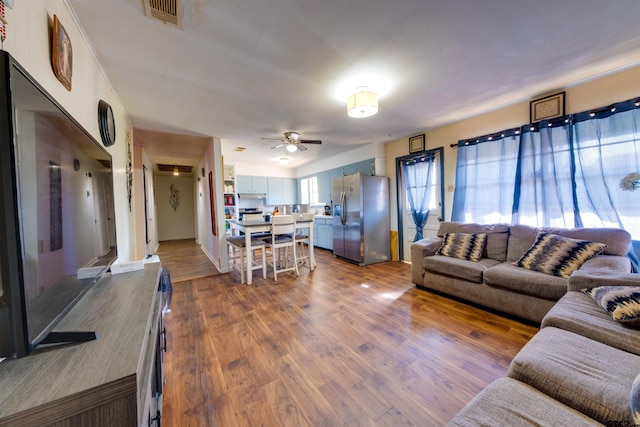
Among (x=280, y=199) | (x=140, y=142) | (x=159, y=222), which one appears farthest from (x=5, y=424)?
(x=159, y=222)

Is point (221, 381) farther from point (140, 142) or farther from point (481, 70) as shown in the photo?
point (140, 142)

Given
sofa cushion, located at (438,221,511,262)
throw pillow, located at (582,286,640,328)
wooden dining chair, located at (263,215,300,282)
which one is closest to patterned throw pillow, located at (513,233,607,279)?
sofa cushion, located at (438,221,511,262)

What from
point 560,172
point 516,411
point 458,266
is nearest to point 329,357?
point 516,411

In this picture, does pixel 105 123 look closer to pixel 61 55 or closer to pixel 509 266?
pixel 61 55

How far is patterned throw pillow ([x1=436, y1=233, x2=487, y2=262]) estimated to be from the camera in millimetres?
2734

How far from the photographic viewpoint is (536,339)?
4.01 feet

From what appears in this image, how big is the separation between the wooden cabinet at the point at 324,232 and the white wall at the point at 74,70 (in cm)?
374

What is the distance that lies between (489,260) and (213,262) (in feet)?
15.3

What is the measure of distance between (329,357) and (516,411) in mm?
1208

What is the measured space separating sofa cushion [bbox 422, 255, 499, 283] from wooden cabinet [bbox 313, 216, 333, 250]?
273cm

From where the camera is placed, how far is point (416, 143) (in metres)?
4.04

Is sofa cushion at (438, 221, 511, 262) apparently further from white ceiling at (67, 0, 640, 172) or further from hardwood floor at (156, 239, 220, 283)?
hardwood floor at (156, 239, 220, 283)

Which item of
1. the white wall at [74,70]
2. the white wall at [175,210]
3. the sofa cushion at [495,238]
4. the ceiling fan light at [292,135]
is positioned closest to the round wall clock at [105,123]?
the white wall at [74,70]

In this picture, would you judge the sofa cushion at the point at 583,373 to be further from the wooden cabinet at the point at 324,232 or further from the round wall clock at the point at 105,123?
the wooden cabinet at the point at 324,232
